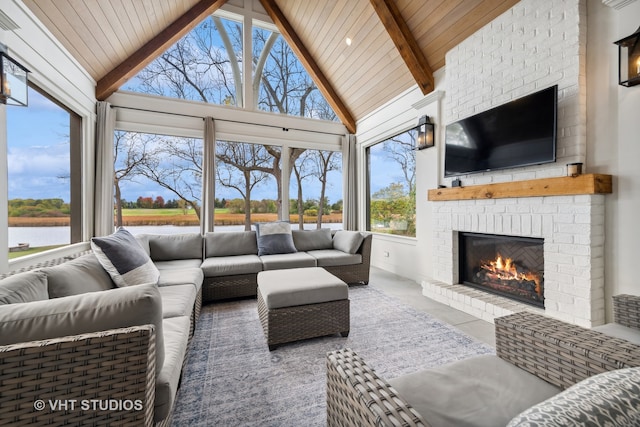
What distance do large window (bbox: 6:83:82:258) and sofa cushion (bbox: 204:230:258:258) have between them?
158cm

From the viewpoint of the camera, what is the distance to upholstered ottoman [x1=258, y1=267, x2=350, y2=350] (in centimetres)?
211

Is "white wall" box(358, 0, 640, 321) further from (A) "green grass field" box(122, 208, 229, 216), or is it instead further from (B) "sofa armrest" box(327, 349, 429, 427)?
(A) "green grass field" box(122, 208, 229, 216)

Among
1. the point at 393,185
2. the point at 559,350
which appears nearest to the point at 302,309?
the point at 559,350

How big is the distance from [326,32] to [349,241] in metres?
3.35

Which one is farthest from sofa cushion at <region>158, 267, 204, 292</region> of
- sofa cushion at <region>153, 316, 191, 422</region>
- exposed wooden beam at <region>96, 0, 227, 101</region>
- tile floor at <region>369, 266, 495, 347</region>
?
exposed wooden beam at <region>96, 0, 227, 101</region>

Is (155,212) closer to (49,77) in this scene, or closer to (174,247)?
(174,247)

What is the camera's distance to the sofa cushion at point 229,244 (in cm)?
372

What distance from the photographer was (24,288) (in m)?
1.20

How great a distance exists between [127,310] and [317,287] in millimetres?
1462

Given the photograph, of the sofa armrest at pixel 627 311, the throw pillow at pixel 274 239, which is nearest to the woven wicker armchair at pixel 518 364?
Answer: the sofa armrest at pixel 627 311

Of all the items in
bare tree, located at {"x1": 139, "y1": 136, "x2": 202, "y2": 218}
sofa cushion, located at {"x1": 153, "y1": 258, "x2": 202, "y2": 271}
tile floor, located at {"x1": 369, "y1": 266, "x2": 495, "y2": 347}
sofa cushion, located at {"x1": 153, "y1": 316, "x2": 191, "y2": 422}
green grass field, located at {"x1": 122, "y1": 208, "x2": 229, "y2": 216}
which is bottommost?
tile floor, located at {"x1": 369, "y1": 266, "x2": 495, "y2": 347}

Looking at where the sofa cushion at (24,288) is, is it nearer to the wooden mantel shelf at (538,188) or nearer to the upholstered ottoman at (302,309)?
the upholstered ottoman at (302,309)

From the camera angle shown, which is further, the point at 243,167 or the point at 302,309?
the point at 243,167

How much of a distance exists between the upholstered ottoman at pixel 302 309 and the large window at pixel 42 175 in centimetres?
228
